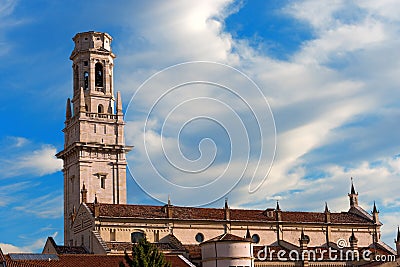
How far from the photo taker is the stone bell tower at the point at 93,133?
90125 mm

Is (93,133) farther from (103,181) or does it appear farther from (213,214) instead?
(213,214)

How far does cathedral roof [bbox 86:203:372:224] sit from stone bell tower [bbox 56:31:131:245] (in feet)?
29.6

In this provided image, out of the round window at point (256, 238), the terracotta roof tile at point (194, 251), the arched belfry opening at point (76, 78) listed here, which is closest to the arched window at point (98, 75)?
the arched belfry opening at point (76, 78)

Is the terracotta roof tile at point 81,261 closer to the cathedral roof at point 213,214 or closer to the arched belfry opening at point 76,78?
the cathedral roof at point 213,214

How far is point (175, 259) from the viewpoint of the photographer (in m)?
71.8

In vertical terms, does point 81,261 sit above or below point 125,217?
below

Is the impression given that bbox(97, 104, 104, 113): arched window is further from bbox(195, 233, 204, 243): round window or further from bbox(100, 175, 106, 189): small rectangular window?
bbox(195, 233, 204, 243): round window

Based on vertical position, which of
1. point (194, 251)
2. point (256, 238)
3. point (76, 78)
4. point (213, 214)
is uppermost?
point (76, 78)

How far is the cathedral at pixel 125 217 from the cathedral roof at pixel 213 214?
0.11m

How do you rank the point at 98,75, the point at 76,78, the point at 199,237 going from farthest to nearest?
the point at 98,75, the point at 76,78, the point at 199,237

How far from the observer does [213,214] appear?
275 ft

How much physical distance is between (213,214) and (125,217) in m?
10.9

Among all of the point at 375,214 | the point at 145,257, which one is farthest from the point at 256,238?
the point at 145,257

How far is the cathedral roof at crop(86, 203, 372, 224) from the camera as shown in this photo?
7900 centimetres
